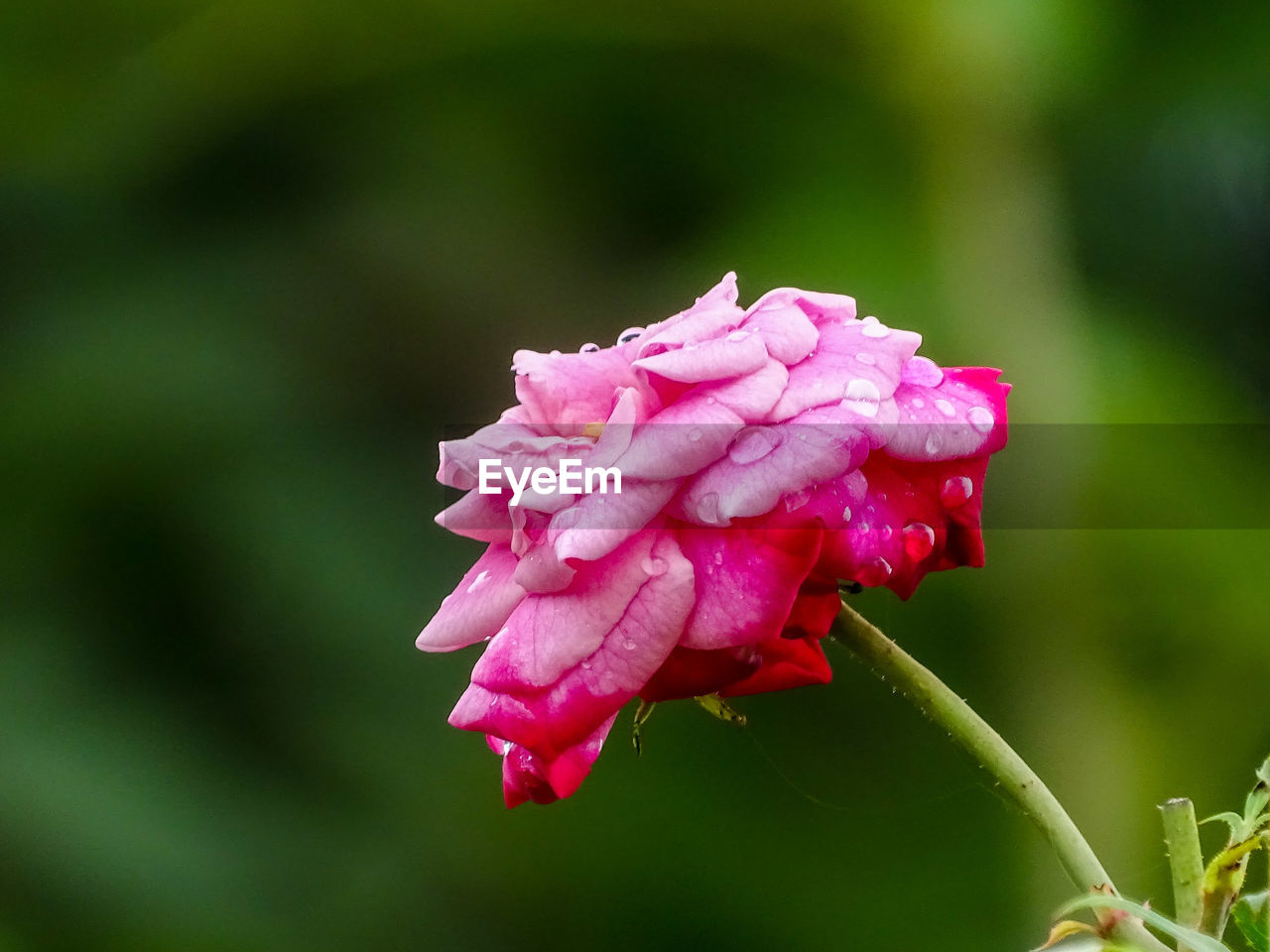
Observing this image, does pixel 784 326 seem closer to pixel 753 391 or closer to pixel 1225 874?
pixel 753 391

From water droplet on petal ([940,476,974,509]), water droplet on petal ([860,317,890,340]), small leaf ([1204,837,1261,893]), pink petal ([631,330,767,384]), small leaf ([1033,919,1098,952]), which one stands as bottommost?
small leaf ([1033,919,1098,952])

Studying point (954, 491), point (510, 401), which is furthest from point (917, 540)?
point (510, 401)


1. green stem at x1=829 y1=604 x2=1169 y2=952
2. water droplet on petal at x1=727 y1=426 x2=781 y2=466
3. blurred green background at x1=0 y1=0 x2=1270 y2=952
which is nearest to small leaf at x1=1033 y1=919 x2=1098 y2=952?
green stem at x1=829 y1=604 x2=1169 y2=952

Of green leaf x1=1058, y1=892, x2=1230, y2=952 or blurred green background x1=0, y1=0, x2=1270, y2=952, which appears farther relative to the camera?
blurred green background x1=0, y1=0, x2=1270, y2=952

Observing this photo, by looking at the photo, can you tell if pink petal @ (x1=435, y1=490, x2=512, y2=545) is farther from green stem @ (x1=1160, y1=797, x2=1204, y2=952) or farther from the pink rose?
green stem @ (x1=1160, y1=797, x2=1204, y2=952)

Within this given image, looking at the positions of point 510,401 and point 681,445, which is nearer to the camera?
point 681,445

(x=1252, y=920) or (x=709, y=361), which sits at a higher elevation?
(x=709, y=361)

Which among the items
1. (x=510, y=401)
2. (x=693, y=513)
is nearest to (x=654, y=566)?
(x=693, y=513)

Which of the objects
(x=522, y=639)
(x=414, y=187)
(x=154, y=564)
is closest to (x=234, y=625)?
(x=154, y=564)
